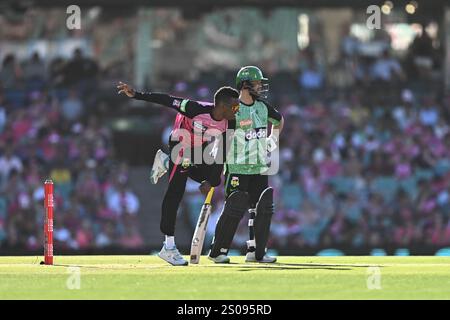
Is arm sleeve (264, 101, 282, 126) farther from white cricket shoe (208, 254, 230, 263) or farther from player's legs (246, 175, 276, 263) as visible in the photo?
white cricket shoe (208, 254, 230, 263)

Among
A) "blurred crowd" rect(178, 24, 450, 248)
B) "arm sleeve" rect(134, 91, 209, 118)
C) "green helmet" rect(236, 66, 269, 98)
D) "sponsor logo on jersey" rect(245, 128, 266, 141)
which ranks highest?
"green helmet" rect(236, 66, 269, 98)

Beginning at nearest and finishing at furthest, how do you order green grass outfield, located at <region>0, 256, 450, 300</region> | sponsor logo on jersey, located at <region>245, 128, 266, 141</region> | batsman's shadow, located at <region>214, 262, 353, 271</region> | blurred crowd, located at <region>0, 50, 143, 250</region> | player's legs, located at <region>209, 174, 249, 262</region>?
green grass outfield, located at <region>0, 256, 450, 300</region>
batsman's shadow, located at <region>214, 262, 353, 271</region>
player's legs, located at <region>209, 174, 249, 262</region>
sponsor logo on jersey, located at <region>245, 128, 266, 141</region>
blurred crowd, located at <region>0, 50, 143, 250</region>

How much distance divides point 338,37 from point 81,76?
6411 mm

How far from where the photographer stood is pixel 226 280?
12.3 metres

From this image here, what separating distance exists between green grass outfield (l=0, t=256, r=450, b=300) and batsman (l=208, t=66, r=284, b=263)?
14.0 inches

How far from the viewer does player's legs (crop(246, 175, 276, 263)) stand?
46.7 ft

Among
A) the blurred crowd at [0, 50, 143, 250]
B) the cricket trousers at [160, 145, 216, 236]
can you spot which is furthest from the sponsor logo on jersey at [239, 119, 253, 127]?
the blurred crowd at [0, 50, 143, 250]

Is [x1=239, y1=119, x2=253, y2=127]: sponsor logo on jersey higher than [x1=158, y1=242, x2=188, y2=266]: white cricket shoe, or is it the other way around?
[x1=239, y1=119, x2=253, y2=127]: sponsor logo on jersey

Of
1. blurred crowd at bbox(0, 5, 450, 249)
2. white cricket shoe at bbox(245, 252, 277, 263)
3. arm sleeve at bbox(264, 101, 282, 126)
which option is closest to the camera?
arm sleeve at bbox(264, 101, 282, 126)

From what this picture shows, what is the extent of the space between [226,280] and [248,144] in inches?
99.1

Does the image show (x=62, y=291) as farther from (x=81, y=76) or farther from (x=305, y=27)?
(x=305, y=27)

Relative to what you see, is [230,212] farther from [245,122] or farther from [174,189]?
[245,122]

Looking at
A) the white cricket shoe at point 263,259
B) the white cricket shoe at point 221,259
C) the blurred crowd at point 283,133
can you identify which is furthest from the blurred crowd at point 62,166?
the white cricket shoe at point 221,259

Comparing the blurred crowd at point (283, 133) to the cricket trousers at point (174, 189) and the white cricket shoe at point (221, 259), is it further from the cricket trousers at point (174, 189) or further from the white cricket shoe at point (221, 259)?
the cricket trousers at point (174, 189)
